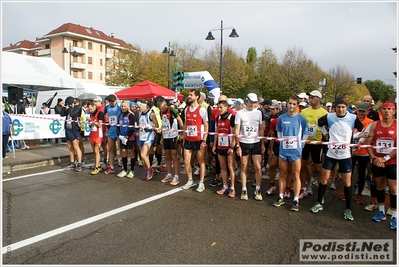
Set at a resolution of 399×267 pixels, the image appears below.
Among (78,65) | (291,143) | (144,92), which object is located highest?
(78,65)

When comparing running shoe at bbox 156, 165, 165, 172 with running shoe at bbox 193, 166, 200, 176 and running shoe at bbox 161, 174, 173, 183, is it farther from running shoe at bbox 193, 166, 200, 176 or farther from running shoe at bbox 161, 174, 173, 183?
running shoe at bbox 161, 174, 173, 183

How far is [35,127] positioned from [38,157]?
2.14m

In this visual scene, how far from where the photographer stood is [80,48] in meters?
64.3

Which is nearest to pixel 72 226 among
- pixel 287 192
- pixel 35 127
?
pixel 287 192

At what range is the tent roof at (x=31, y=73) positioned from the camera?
13.0 metres

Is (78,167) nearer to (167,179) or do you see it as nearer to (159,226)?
(167,179)

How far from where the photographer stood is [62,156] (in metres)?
9.91

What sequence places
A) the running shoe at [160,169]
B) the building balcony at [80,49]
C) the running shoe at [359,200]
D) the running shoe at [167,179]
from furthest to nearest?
the building balcony at [80,49], the running shoe at [160,169], the running shoe at [167,179], the running shoe at [359,200]

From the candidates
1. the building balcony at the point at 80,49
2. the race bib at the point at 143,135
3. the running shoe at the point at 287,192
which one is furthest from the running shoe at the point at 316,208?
the building balcony at the point at 80,49

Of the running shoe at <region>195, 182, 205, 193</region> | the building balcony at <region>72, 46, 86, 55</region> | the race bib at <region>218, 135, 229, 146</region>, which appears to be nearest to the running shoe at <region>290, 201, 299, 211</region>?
the race bib at <region>218, 135, 229, 146</region>

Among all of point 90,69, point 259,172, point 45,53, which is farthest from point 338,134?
point 45,53

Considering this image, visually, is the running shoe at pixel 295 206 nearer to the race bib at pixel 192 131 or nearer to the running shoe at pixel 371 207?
the running shoe at pixel 371 207

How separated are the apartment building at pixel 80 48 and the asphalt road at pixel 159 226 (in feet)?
198

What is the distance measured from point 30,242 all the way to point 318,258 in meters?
3.72
